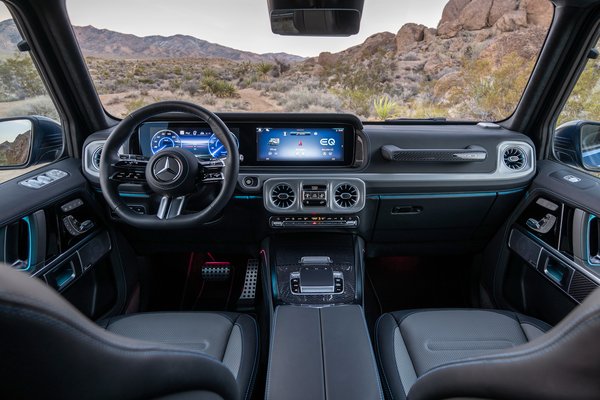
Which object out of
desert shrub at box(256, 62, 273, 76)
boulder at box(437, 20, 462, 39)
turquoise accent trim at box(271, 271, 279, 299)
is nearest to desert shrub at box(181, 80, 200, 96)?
desert shrub at box(256, 62, 273, 76)

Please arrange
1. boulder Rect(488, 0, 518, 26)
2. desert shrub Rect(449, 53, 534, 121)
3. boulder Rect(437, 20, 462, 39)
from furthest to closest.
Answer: boulder Rect(488, 0, 518, 26)
boulder Rect(437, 20, 462, 39)
desert shrub Rect(449, 53, 534, 121)

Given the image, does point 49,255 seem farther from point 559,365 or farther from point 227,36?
point 559,365

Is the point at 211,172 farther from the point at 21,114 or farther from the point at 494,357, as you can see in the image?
the point at 494,357

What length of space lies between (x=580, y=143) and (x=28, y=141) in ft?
11.3

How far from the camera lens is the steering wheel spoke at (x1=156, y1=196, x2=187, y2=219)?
197 cm

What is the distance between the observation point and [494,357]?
3.13 feet

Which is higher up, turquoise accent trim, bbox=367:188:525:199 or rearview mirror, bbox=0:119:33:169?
rearview mirror, bbox=0:119:33:169

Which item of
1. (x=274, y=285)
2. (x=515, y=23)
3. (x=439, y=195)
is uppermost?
(x=515, y=23)

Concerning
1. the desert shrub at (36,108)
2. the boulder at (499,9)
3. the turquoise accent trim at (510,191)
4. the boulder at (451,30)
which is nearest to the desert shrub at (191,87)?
the desert shrub at (36,108)

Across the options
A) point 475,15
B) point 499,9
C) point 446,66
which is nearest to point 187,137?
point 446,66

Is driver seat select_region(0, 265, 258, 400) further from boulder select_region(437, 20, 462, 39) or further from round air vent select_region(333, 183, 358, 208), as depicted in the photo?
boulder select_region(437, 20, 462, 39)

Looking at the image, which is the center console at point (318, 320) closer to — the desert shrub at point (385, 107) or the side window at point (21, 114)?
the desert shrub at point (385, 107)

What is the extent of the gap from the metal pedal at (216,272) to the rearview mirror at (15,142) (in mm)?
1438

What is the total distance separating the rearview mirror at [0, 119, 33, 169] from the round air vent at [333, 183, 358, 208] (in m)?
1.85
